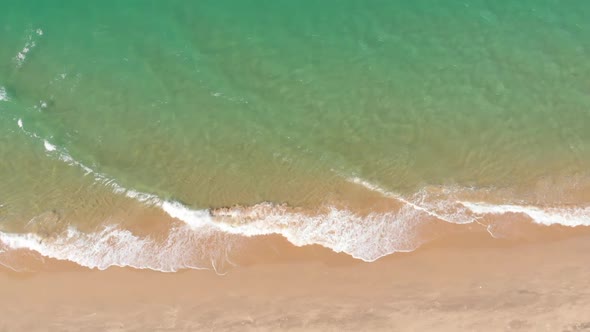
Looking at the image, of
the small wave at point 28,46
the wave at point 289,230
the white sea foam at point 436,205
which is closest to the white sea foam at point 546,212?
the wave at point 289,230

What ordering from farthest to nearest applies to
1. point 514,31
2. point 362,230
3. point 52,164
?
point 514,31
point 52,164
point 362,230

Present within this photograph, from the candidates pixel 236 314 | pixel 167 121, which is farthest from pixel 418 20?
pixel 236 314

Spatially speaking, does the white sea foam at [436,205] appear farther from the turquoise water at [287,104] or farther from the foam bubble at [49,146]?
the foam bubble at [49,146]

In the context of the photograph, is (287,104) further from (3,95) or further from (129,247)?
(3,95)

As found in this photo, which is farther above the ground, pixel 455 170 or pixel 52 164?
pixel 52 164

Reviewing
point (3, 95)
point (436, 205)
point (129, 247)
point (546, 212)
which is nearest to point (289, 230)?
point (436, 205)

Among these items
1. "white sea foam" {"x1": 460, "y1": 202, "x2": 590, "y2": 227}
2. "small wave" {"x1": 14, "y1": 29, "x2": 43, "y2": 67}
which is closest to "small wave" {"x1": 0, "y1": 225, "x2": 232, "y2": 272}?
"small wave" {"x1": 14, "y1": 29, "x2": 43, "y2": 67}

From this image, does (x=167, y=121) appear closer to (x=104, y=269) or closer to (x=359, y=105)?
(x=104, y=269)
